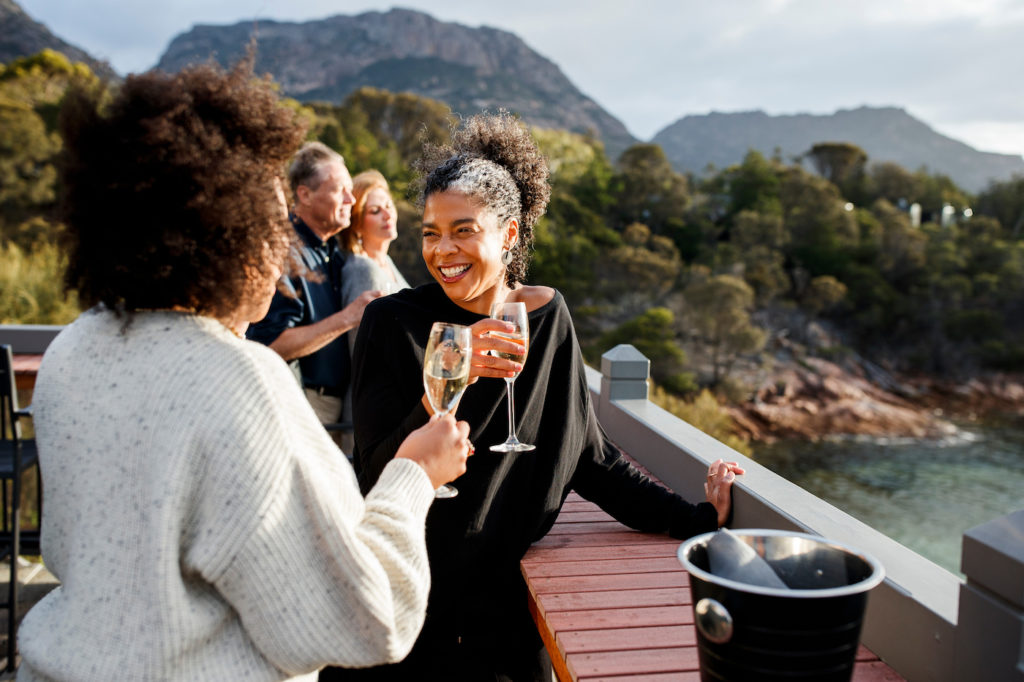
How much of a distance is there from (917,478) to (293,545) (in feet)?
108

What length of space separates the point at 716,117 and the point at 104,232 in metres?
162

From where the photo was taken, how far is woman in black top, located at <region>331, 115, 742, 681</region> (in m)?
1.79

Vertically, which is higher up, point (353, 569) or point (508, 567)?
point (353, 569)

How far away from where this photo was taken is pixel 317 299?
10.2 feet

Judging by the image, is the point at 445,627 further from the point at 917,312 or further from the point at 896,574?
the point at 917,312

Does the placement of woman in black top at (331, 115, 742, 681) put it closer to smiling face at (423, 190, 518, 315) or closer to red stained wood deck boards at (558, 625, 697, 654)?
smiling face at (423, 190, 518, 315)

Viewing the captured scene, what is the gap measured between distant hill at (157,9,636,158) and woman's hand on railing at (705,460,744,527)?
104425 millimetres

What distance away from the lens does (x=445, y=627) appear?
179 cm

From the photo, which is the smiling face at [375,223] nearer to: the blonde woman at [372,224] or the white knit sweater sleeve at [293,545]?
the blonde woman at [372,224]

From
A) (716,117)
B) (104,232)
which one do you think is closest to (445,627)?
(104,232)

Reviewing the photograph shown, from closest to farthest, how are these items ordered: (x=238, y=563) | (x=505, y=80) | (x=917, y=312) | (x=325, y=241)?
(x=238, y=563) → (x=325, y=241) → (x=917, y=312) → (x=505, y=80)

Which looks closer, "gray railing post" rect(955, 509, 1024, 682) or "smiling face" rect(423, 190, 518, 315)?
"gray railing post" rect(955, 509, 1024, 682)

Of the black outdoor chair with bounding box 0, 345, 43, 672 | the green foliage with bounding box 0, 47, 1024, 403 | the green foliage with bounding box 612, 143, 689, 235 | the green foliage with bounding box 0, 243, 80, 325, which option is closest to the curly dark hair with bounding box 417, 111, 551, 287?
the black outdoor chair with bounding box 0, 345, 43, 672

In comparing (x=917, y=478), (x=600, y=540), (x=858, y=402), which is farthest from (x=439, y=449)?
(x=858, y=402)
